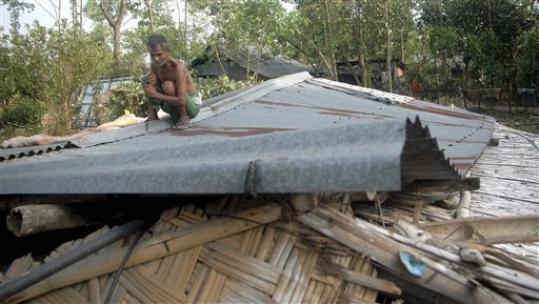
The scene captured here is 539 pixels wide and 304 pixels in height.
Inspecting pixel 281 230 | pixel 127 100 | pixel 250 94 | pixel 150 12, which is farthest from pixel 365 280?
pixel 150 12

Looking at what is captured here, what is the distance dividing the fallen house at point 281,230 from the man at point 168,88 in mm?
1778

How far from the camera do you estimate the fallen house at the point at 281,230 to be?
147 centimetres

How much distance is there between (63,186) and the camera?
1.88m

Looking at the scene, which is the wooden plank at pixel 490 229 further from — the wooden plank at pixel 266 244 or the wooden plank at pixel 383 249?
the wooden plank at pixel 266 244

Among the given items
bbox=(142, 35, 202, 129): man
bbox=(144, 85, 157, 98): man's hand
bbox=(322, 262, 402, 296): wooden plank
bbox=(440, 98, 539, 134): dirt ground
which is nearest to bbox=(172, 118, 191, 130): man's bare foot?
bbox=(142, 35, 202, 129): man

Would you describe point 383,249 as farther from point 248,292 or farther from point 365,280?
point 248,292

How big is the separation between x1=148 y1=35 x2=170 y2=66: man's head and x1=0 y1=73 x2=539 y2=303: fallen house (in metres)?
1.84

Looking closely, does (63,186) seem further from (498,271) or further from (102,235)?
(498,271)

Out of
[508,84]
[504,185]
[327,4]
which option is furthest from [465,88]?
[504,185]

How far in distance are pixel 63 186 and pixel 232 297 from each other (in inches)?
33.0

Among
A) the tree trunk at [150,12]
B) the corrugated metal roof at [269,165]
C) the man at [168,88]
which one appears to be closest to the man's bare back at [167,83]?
the man at [168,88]

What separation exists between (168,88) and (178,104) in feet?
A: 0.70

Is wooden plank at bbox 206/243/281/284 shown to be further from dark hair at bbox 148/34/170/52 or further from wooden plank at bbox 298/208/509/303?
dark hair at bbox 148/34/170/52

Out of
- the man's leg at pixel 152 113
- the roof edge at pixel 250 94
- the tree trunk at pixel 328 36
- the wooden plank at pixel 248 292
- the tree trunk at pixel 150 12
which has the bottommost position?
the wooden plank at pixel 248 292
